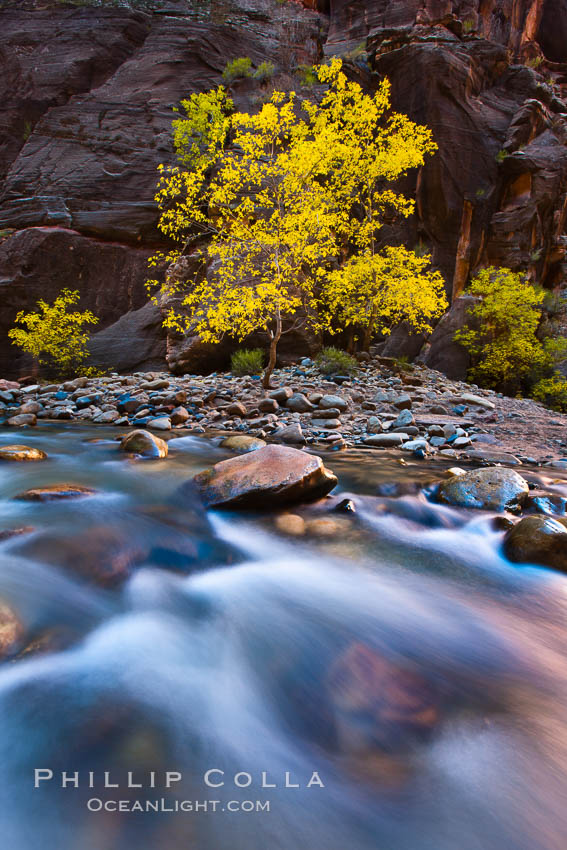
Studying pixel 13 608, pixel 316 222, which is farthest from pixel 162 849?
pixel 316 222

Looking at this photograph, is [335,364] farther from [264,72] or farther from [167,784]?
[264,72]

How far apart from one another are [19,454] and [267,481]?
2996mm

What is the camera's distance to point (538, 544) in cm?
272

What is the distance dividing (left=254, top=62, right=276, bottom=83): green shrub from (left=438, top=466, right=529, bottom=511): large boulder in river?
19928 millimetres

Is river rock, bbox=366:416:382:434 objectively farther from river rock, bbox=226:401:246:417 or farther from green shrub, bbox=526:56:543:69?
green shrub, bbox=526:56:543:69

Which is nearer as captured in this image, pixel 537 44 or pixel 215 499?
pixel 215 499

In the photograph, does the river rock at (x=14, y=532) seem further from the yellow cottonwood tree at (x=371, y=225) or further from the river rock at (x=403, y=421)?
the yellow cottonwood tree at (x=371, y=225)

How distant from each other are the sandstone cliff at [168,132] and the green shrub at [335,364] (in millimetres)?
3876

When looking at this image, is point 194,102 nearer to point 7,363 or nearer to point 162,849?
point 7,363

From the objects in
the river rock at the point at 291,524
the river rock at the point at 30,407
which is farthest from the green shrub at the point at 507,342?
the river rock at the point at 30,407

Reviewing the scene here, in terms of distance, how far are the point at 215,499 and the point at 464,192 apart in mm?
19410

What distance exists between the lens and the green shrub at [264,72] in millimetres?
16730

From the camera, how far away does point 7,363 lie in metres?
13.8

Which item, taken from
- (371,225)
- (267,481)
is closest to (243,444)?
(267,481)
